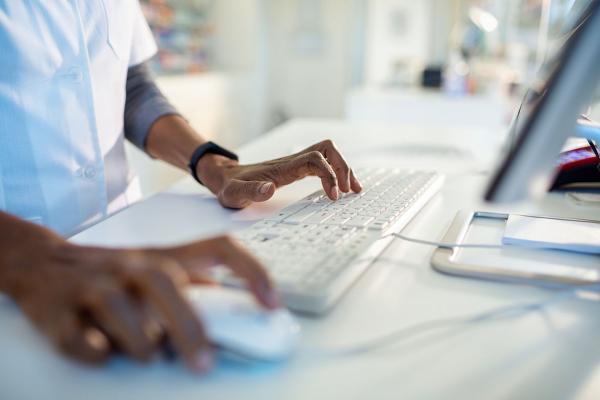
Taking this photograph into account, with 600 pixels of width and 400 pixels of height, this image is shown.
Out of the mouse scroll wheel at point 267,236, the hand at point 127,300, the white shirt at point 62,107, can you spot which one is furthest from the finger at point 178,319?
the white shirt at point 62,107

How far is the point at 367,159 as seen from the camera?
1238 millimetres

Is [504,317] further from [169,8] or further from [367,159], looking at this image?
[169,8]

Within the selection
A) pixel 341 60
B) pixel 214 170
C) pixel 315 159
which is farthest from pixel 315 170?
pixel 341 60

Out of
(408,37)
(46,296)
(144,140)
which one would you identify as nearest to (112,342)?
(46,296)

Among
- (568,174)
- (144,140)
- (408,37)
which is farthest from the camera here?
(408,37)

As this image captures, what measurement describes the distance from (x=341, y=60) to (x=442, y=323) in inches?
151

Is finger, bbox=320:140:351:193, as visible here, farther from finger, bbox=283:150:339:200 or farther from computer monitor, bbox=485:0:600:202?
computer monitor, bbox=485:0:600:202

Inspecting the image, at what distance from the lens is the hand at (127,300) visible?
1.24ft

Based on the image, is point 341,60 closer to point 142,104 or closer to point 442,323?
point 142,104

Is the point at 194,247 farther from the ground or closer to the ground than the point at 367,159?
farther from the ground

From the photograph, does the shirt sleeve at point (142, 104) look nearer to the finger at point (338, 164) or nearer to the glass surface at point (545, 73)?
the finger at point (338, 164)

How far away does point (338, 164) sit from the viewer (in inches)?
33.2

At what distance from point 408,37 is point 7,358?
12.0 ft

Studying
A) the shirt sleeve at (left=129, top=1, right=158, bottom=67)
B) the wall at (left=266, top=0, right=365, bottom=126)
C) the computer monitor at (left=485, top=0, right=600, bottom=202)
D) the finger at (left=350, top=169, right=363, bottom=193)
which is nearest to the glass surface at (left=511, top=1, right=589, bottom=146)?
the computer monitor at (left=485, top=0, right=600, bottom=202)
